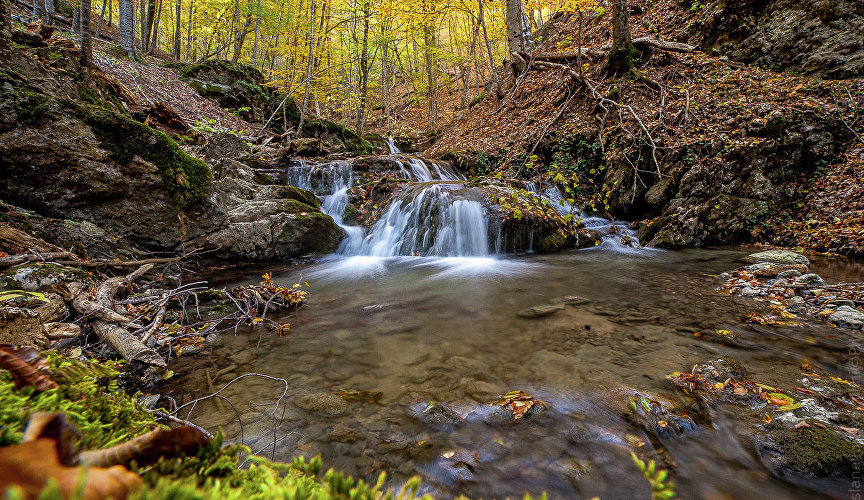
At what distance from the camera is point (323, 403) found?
268cm

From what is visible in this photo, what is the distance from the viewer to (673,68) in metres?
10.2

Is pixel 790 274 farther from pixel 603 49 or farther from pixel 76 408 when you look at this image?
pixel 603 49

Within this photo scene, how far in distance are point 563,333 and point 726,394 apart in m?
1.47

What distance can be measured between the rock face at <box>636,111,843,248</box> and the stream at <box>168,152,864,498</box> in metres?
2.02

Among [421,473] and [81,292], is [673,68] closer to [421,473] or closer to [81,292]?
[421,473]

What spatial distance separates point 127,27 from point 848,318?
73.5 ft

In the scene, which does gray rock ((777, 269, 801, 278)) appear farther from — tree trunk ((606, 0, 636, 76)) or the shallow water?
tree trunk ((606, 0, 636, 76))

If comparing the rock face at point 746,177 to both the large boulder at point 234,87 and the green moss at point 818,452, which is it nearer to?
the green moss at point 818,452

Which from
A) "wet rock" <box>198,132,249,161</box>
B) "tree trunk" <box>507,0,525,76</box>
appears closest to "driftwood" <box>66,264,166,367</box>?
"wet rock" <box>198,132,249,161</box>

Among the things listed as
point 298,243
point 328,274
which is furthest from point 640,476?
point 298,243

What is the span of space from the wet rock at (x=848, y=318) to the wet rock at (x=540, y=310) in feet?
9.00

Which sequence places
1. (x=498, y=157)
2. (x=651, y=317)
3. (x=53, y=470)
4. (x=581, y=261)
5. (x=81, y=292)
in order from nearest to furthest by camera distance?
(x=53, y=470), (x=81, y=292), (x=651, y=317), (x=581, y=261), (x=498, y=157)

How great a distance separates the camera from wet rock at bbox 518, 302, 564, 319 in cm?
444

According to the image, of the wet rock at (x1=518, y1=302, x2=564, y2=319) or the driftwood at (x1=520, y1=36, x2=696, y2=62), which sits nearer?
the wet rock at (x1=518, y1=302, x2=564, y2=319)
